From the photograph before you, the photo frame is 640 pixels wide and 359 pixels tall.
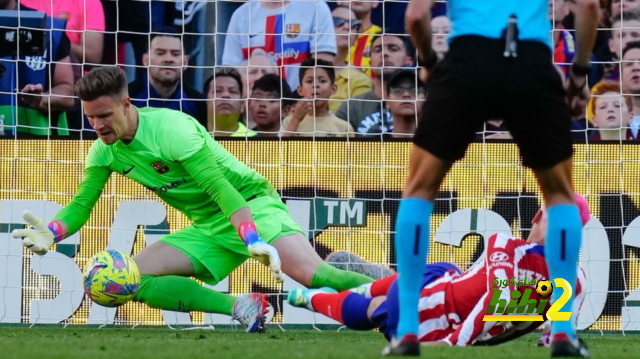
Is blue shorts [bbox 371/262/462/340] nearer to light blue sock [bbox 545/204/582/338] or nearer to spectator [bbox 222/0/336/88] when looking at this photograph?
light blue sock [bbox 545/204/582/338]

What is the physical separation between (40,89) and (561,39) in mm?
4252

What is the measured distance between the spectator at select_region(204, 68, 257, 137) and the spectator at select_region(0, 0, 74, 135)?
113 centimetres

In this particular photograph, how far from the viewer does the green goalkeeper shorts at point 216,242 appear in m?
6.86

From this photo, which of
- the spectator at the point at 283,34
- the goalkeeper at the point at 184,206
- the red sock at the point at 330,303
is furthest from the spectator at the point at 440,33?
the red sock at the point at 330,303

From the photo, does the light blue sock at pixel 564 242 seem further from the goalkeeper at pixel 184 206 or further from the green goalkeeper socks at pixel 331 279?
the green goalkeeper socks at pixel 331 279

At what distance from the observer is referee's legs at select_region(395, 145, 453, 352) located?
3.97m

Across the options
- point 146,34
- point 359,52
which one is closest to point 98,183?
point 146,34

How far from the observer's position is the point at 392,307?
488 cm

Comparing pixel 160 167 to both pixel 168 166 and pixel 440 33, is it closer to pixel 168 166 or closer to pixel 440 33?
pixel 168 166

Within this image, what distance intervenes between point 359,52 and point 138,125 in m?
3.13

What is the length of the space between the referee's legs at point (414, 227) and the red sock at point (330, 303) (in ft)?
4.19

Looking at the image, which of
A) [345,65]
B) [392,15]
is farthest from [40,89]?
[392,15]

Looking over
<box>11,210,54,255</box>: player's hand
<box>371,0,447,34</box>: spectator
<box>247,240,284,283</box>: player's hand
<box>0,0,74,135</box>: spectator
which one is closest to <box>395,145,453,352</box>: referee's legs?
<box>247,240,284,283</box>: player's hand

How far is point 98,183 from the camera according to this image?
22.1 ft
